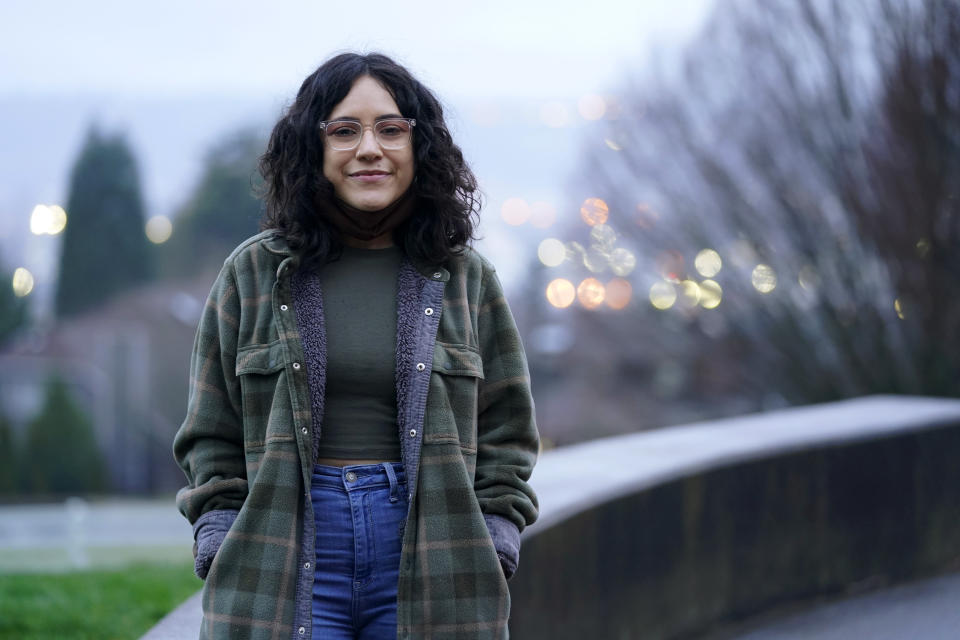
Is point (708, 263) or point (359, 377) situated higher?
point (359, 377)

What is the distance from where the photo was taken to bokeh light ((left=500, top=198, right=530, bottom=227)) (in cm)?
2770

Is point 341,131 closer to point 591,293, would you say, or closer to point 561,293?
point 591,293

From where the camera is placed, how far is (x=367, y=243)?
9.44ft

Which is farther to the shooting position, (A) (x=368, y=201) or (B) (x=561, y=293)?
(B) (x=561, y=293)

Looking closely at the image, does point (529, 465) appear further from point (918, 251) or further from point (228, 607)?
point (918, 251)

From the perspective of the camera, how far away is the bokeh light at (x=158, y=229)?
119 feet

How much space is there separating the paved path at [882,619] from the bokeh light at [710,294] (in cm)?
1267

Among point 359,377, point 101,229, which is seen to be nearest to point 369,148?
point 359,377

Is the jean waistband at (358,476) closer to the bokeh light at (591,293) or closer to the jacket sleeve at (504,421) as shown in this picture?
the jacket sleeve at (504,421)

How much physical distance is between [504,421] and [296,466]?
1.86ft

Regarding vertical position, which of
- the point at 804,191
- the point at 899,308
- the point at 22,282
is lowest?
the point at 22,282

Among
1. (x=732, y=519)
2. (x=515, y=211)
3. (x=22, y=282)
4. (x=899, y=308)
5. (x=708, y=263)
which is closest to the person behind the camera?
(x=732, y=519)

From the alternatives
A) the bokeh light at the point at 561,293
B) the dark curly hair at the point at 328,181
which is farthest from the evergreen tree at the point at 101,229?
the dark curly hair at the point at 328,181

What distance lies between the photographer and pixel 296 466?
2.62m
